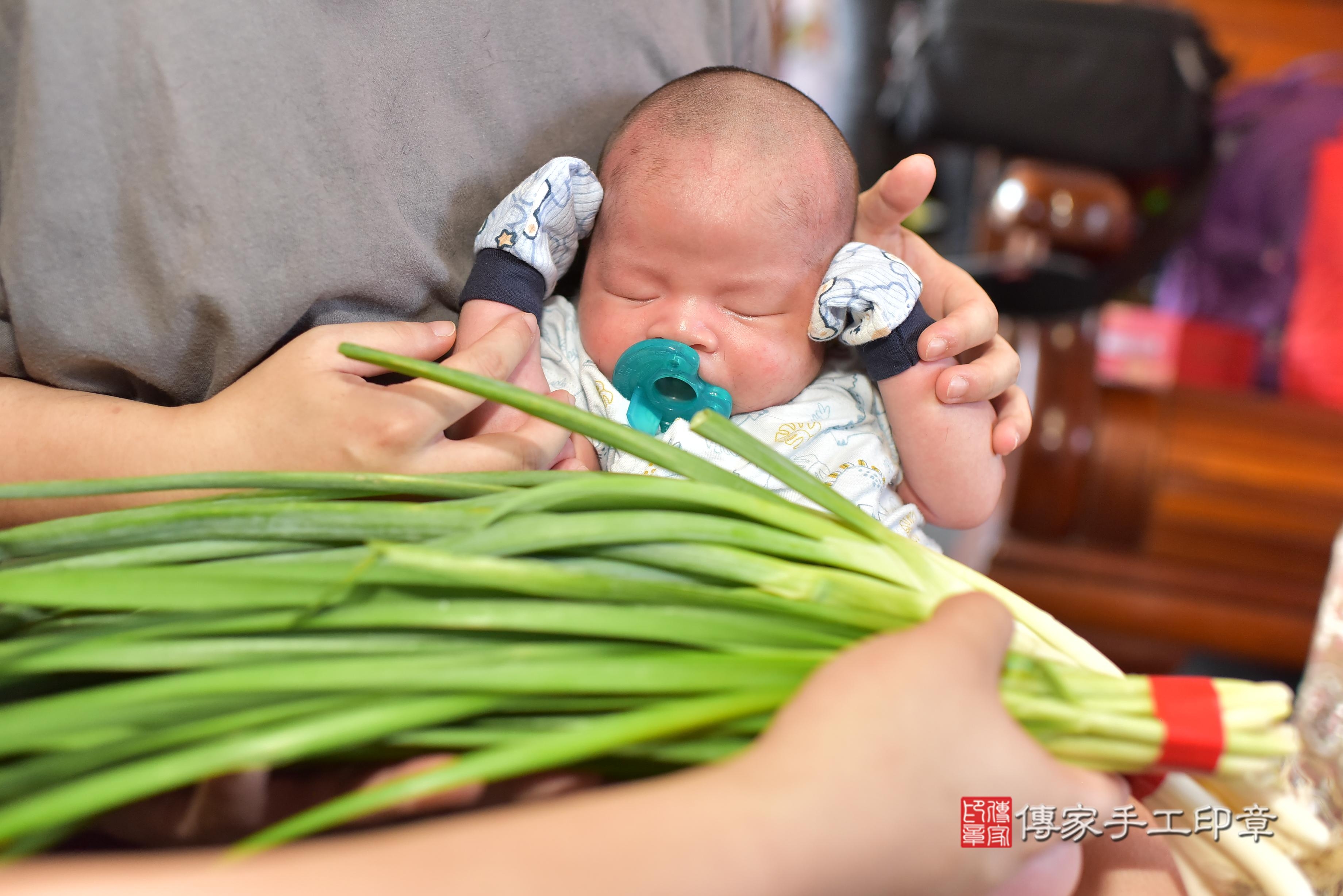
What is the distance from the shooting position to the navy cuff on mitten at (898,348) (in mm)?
1048

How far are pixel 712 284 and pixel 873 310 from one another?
0.18m

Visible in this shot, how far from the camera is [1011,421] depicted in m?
1.09

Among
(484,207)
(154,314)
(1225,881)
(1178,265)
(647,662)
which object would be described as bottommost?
(1225,881)

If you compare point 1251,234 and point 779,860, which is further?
point 1251,234

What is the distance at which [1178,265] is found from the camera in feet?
9.74

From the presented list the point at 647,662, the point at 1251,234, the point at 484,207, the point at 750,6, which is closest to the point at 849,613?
the point at 647,662

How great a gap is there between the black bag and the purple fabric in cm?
14

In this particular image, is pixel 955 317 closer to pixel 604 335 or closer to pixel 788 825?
pixel 604 335

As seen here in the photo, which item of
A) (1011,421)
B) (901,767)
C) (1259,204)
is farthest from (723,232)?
(1259,204)

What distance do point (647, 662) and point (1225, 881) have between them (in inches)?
25.9

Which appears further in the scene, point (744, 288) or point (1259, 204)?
point (1259, 204)

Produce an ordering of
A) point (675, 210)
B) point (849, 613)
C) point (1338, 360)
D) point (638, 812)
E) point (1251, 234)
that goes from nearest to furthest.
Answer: point (638, 812)
point (849, 613)
point (675, 210)
point (1338, 360)
point (1251, 234)

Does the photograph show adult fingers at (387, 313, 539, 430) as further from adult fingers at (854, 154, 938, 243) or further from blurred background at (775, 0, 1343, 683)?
blurred background at (775, 0, 1343, 683)

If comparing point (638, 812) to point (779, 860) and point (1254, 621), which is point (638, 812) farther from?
point (1254, 621)
